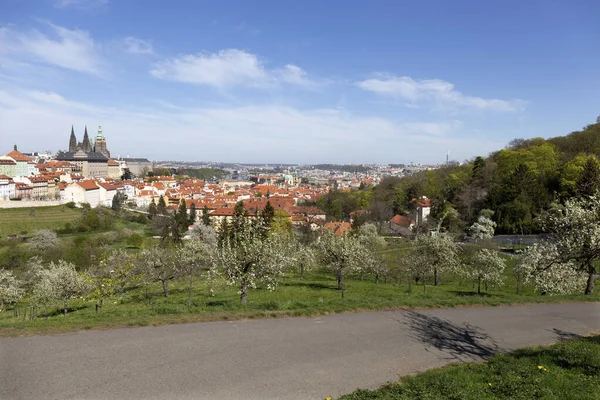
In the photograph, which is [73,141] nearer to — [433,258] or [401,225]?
[401,225]

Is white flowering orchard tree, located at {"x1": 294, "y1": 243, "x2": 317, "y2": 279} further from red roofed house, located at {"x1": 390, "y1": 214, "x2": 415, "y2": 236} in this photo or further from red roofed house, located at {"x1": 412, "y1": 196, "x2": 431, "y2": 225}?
red roofed house, located at {"x1": 412, "y1": 196, "x2": 431, "y2": 225}

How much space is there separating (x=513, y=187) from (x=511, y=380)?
56.6 m

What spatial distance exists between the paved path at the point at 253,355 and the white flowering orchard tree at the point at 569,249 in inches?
105

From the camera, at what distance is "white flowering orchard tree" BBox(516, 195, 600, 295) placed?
43.1 ft

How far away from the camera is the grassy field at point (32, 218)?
75.2 meters

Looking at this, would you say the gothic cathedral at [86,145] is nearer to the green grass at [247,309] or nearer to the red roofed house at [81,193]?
the red roofed house at [81,193]

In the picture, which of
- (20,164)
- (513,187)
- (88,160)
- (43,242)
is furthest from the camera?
(88,160)

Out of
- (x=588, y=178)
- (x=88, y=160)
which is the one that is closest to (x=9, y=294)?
(x=588, y=178)

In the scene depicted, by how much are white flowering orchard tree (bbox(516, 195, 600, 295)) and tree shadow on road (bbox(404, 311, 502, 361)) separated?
2.79m

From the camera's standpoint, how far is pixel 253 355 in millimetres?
9391

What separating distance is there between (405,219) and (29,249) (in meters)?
61.9

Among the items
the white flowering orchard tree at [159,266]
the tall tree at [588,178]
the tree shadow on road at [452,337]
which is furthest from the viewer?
the tall tree at [588,178]

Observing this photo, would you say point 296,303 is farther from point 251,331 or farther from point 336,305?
point 251,331

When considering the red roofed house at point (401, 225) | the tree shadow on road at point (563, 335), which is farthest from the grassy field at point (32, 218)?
the tree shadow on road at point (563, 335)
